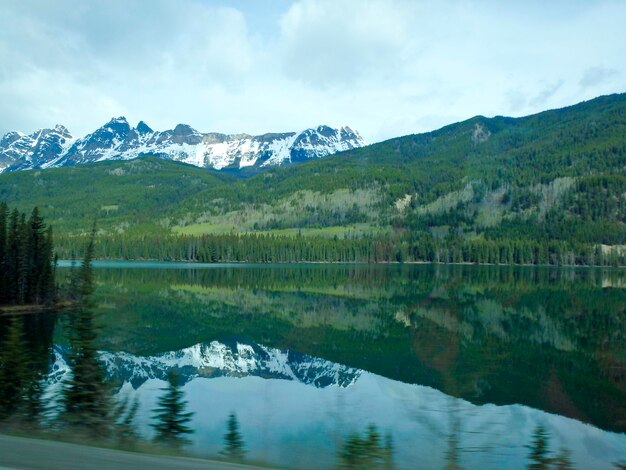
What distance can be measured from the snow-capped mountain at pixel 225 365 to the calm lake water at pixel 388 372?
13 cm

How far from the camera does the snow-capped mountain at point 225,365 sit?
98.4ft

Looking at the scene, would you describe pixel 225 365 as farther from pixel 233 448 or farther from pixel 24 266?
pixel 24 266

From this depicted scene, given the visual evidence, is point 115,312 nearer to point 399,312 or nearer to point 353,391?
point 399,312

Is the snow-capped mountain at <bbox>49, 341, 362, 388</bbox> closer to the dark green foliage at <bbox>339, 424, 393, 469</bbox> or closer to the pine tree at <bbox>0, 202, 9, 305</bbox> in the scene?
the dark green foliage at <bbox>339, 424, 393, 469</bbox>

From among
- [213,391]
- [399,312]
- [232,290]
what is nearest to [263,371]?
[213,391]

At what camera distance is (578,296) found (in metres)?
79.1

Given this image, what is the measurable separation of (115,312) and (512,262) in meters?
167

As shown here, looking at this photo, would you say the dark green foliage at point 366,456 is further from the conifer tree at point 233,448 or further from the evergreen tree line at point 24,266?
the evergreen tree line at point 24,266

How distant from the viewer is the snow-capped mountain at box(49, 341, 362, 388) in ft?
98.4

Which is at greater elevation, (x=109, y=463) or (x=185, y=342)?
(x=109, y=463)

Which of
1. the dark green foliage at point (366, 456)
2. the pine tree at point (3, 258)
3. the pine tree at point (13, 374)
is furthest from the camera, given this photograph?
the pine tree at point (3, 258)

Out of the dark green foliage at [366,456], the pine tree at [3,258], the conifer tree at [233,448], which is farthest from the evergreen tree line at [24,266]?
the dark green foliage at [366,456]

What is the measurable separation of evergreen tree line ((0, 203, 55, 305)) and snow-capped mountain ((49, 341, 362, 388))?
29374 mm

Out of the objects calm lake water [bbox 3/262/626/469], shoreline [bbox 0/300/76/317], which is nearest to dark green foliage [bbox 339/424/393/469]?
calm lake water [bbox 3/262/626/469]
